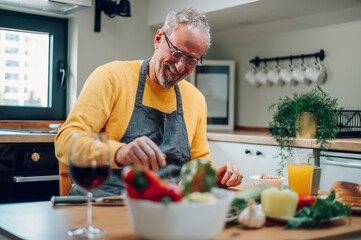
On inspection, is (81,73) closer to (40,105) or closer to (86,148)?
(40,105)

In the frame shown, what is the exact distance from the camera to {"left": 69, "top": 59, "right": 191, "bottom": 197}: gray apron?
165 centimetres

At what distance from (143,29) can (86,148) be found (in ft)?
9.20

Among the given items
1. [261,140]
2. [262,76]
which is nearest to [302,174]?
[261,140]

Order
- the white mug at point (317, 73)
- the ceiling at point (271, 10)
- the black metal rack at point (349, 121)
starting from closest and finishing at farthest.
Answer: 1. the black metal rack at point (349, 121)
2. the ceiling at point (271, 10)
3. the white mug at point (317, 73)

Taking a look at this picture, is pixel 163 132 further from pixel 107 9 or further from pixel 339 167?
pixel 107 9

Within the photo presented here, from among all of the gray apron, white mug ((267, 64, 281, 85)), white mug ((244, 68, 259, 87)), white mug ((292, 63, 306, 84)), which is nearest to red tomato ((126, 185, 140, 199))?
the gray apron

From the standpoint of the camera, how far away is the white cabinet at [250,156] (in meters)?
2.66

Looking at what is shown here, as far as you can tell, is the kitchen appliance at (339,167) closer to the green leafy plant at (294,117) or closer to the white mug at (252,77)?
the green leafy plant at (294,117)

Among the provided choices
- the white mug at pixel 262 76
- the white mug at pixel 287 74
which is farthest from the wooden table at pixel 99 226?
the white mug at pixel 262 76

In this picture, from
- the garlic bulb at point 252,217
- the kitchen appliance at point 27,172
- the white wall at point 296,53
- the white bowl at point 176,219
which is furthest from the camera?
the white wall at point 296,53

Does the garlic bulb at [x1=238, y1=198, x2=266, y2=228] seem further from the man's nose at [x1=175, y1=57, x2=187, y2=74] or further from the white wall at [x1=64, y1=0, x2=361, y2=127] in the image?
the white wall at [x1=64, y1=0, x2=361, y2=127]

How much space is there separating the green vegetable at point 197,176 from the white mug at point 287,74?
98.9 inches

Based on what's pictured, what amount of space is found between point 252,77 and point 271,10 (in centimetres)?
70

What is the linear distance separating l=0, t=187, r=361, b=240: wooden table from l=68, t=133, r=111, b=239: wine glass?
0.04 metres
